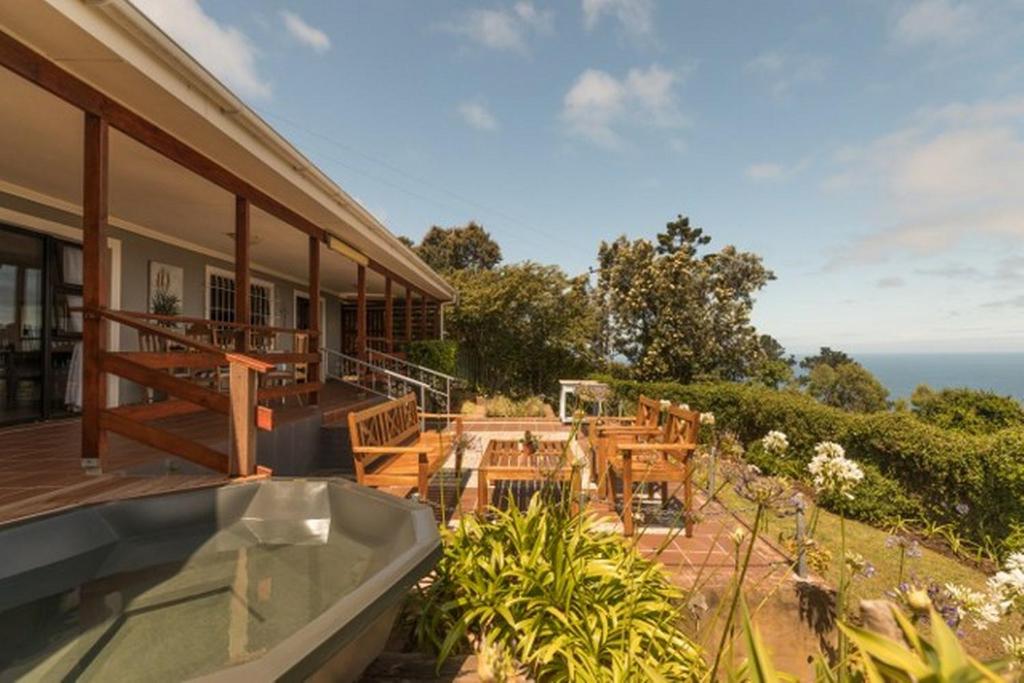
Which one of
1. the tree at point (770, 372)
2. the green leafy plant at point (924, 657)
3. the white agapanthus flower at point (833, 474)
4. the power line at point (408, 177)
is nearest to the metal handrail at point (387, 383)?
the white agapanthus flower at point (833, 474)

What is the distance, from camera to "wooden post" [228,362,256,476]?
3.68 metres

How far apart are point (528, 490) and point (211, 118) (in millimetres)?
4556

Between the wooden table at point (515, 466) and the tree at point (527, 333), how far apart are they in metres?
11.1

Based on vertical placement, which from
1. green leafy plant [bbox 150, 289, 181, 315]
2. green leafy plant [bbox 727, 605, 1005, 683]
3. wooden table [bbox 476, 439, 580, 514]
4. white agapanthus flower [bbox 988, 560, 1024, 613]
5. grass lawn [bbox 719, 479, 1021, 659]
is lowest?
grass lawn [bbox 719, 479, 1021, 659]

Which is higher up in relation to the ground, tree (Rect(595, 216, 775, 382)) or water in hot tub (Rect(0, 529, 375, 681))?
tree (Rect(595, 216, 775, 382))

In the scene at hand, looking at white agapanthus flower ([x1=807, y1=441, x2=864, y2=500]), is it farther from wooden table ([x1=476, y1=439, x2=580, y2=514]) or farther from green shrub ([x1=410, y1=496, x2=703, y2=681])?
wooden table ([x1=476, y1=439, x2=580, y2=514])

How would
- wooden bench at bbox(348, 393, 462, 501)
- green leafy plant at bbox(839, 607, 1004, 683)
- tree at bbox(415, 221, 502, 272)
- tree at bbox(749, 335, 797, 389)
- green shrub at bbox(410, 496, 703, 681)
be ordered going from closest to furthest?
1. green leafy plant at bbox(839, 607, 1004, 683)
2. green shrub at bbox(410, 496, 703, 681)
3. wooden bench at bbox(348, 393, 462, 501)
4. tree at bbox(749, 335, 797, 389)
5. tree at bbox(415, 221, 502, 272)

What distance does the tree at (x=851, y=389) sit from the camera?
35.1 m

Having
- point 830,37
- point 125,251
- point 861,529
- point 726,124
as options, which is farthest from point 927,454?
point 125,251

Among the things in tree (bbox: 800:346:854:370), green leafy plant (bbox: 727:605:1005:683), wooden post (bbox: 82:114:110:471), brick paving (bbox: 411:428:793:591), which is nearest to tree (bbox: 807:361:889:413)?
tree (bbox: 800:346:854:370)

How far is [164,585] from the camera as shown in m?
2.46

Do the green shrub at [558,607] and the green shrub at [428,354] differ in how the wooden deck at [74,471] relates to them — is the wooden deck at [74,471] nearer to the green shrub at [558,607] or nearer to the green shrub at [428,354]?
the green shrub at [558,607]

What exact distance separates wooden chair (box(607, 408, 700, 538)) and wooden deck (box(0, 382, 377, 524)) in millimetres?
2985

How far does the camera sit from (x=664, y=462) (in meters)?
4.68
